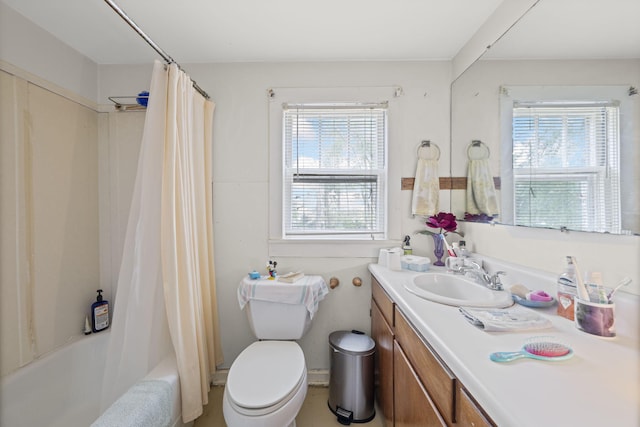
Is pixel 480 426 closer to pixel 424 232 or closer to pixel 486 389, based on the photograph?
pixel 486 389

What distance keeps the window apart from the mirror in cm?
61

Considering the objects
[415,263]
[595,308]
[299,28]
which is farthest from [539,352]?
[299,28]

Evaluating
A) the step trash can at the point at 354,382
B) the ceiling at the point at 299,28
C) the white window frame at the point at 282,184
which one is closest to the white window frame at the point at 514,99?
the ceiling at the point at 299,28

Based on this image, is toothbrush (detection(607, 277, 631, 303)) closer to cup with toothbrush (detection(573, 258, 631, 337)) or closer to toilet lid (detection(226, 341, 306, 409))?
cup with toothbrush (detection(573, 258, 631, 337))

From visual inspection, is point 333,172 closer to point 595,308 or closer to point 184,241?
point 184,241

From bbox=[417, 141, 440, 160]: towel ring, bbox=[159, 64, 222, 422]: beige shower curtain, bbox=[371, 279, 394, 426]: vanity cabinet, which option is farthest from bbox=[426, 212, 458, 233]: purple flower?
bbox=[159, 64, 222, 422]: beige shower curtain

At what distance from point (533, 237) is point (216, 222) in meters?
1.79

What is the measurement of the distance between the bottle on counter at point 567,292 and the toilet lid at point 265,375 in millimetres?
1099

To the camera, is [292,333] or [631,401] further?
[292,333]

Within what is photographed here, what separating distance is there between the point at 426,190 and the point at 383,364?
109cm

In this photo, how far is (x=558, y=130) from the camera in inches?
38.3

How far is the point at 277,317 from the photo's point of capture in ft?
5.06

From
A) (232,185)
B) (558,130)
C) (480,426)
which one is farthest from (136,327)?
(558,130)

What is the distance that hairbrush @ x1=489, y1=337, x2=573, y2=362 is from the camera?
0.65m
